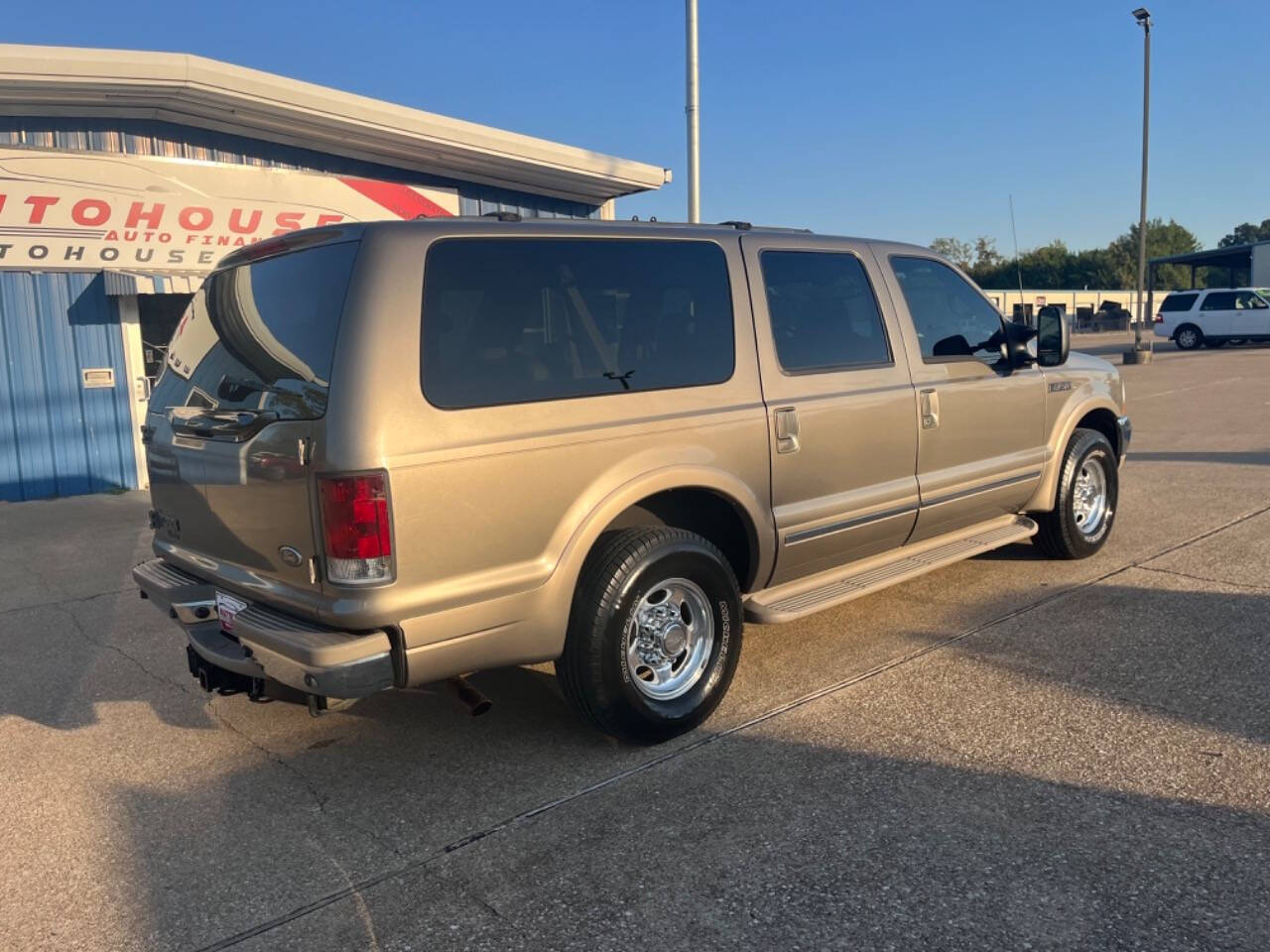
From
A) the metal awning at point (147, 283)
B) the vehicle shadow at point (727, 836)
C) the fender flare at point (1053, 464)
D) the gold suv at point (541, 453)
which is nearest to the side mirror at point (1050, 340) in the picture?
the fender flare at point (1053, 464)

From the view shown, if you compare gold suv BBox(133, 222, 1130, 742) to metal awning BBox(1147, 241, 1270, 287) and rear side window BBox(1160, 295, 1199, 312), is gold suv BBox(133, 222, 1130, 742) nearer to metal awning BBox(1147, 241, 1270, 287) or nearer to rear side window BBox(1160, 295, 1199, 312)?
rear side window BBox(1160, 295, 1199, 312)

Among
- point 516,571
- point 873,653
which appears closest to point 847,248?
point 873,653

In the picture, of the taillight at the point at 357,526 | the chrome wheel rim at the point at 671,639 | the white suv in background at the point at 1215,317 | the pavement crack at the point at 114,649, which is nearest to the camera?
the taillight at the point at 357,526

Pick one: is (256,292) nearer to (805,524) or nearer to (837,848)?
(805,524)

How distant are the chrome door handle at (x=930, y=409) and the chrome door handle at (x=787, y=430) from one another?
98cm

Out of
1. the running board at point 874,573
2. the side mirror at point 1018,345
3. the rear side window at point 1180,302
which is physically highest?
the rear side window at point 1180,302

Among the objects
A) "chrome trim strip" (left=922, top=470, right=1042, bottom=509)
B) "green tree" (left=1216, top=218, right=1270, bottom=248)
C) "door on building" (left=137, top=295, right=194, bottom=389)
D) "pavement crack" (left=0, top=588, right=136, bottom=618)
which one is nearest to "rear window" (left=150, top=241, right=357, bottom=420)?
"pavement crack" (left=0, top=588, right=136, bottom=618)

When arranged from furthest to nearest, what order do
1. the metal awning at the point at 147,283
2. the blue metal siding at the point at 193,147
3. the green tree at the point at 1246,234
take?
the green tree at the point at 1246,234, the metal awning at the point at 147,283, the blue metal siding at the point at 193,147

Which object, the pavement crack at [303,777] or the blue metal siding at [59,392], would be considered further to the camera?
the blue metal siding at [59,392]

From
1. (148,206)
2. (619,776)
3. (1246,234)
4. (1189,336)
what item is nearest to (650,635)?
(619,776)

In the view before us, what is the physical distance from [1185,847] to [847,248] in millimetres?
3065

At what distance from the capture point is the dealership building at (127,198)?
960 cm

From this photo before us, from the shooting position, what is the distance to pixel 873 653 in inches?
189

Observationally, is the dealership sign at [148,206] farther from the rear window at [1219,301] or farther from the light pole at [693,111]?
the rear window at [1219,301]
